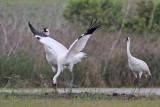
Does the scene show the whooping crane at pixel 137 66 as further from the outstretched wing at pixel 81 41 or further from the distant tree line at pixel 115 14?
the distant tree line at pixel 115 14

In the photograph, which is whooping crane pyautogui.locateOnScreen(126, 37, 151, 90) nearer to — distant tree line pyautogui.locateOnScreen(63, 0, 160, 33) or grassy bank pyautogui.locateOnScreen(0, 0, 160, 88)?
grassy bank pyautogui.locateOnScreen(0, 0, 160, 88)

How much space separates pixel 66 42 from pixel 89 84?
2.90m

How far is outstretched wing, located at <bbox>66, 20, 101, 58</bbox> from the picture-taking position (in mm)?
19022

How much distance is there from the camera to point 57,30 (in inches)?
1003

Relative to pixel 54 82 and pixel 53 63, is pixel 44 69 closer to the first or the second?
pixel 53 63

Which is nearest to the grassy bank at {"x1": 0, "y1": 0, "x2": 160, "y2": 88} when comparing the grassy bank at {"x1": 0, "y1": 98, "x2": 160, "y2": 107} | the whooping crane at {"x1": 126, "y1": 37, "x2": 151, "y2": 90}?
the whooping crane at {"x1": 126, "y1": 37, "x2": 151, "y2": 90}

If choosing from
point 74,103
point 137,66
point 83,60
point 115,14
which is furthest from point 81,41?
point 115,14

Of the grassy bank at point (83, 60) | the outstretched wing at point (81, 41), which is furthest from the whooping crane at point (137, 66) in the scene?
the outstretched wing at point (81, 41)

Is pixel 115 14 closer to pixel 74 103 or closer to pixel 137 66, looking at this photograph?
pixel 137 66

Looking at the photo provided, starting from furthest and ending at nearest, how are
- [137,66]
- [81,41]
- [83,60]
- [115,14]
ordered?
[115,14] → [83,60] → [137,66] → [81,41]

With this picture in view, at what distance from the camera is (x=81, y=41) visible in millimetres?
19516

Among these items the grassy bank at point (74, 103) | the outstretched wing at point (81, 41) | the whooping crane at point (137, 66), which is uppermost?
the outstretched wing at point (81, 41)

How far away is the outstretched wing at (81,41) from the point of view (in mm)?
19022

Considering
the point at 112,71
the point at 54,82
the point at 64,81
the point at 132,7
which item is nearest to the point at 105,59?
the point at 112,71
